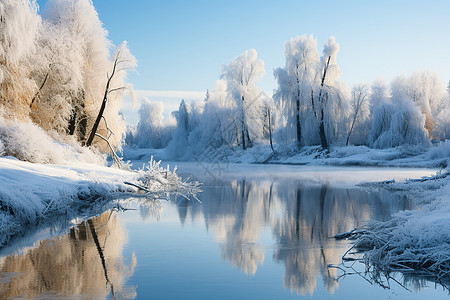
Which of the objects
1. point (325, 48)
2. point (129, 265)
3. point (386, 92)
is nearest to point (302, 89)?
point (325, 48)

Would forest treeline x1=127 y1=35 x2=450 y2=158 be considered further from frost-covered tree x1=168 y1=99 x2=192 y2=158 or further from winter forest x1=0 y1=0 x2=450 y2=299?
winter forest x1=0 y1=0 x2=450 y2=299

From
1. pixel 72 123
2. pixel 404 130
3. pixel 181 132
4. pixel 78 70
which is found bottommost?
pixel 72 123

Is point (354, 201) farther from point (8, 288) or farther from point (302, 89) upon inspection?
point (302, 89)

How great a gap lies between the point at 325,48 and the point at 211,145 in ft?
53.1

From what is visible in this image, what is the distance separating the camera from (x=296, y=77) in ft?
116

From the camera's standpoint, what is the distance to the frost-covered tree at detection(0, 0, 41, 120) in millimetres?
11438

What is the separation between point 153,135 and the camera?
70000mm

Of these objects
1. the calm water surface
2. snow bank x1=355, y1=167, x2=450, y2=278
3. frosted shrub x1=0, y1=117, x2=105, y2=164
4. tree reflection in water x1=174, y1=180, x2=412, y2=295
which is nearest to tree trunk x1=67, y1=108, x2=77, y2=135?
frosted shrub x1=0, y1=117, x2=105, y2=164

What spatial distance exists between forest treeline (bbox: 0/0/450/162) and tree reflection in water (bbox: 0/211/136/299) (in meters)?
7.64

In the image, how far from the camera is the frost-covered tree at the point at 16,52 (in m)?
11.4

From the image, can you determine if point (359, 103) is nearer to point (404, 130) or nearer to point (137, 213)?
point (404, 130)

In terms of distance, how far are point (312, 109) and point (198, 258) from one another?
99.6 feet

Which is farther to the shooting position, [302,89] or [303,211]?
[302,89]

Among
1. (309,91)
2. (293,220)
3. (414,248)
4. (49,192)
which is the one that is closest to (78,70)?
(49,192)
